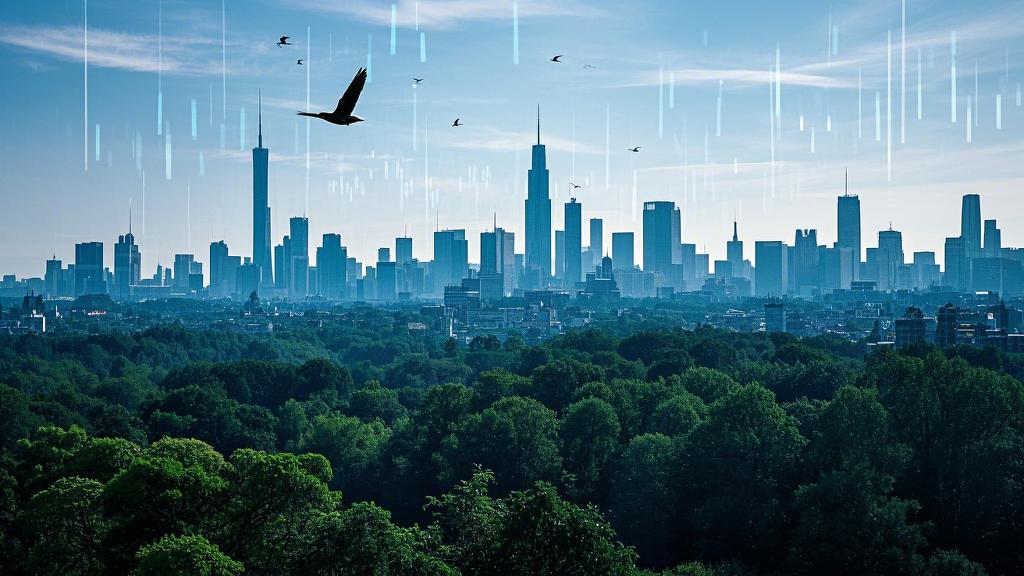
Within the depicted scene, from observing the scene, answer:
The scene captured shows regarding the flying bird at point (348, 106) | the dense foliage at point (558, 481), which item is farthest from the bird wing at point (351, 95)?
the dense foliage at point (558, 481)

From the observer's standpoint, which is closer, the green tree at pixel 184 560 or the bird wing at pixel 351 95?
the bird wing at pixel 351 95

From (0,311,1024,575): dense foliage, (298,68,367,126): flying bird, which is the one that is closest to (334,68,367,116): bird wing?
(298,68,367,126): flying bird

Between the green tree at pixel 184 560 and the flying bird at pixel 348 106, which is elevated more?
the flying bird at pixel 348 106

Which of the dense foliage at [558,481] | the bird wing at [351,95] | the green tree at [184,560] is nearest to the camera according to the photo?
the bird wing at [351,95]

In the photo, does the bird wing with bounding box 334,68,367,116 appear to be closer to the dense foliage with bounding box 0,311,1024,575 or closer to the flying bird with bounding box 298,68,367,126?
the flying bird with bounding box 298,68,367,126

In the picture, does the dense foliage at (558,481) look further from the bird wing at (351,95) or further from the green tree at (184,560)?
the bird wing at (351,95)

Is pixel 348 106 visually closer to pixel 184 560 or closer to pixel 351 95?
pixel 351 95

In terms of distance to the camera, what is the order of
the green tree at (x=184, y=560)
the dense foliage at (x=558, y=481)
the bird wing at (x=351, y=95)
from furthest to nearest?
the dense foliage at (x=558, y=481) < the green tree at (x=184, y=560) < the bird wing at (x=351, y=95)
